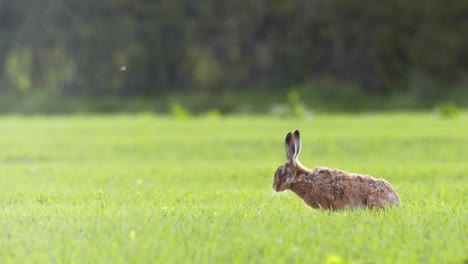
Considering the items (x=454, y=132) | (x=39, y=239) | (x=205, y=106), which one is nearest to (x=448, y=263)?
(x=39, y=239)

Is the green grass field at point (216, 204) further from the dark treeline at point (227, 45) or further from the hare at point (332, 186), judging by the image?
the dark treeline at point (227, 45)

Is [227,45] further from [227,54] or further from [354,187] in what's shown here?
[354,187]

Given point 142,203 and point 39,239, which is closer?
point 39,239

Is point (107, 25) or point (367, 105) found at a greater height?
point (107, 25)

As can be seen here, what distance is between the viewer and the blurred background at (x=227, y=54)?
29812mm

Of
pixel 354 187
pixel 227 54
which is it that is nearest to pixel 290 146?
pixel 354 187

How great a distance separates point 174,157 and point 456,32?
19.2 m

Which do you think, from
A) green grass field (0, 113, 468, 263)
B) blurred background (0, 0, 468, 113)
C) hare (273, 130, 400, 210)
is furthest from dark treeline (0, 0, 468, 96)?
hare (273, 130, 400, 210)

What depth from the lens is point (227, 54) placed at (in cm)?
3094

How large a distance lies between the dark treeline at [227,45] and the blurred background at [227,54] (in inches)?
1.4

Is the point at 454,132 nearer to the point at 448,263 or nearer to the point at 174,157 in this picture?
the point at 174,157

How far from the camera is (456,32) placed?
1191 inches

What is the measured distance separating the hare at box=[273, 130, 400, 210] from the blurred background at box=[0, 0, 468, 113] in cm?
2330

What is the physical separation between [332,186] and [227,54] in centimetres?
2547
